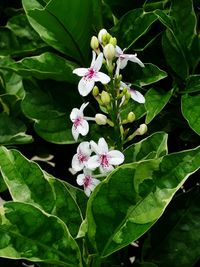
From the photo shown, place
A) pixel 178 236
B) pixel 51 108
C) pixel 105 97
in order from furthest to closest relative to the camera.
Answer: pixel 51 108, pixel 178 236, pixel 105 97

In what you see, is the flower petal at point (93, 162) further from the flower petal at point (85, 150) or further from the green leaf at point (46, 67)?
the green leaf at point (46, 67)

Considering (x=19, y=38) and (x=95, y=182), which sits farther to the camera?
(x=19, y=38)

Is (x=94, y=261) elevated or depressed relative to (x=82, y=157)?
depressed

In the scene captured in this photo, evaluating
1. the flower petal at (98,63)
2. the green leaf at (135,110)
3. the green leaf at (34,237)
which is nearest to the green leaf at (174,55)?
the green leaf at (135,110)

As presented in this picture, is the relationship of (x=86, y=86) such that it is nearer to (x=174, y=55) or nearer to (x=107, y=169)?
(x=107, y=169)

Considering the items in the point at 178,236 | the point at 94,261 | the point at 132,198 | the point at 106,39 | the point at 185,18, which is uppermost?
the point at 106,39

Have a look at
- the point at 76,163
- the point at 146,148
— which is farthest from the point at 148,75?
the point at 76,163

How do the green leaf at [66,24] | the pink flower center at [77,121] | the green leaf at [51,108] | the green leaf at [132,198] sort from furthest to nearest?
the green leaf at [51,108] → the green leaf at [66,24] → the pink flower center at [77,121] → the green leaf at [132,198]
